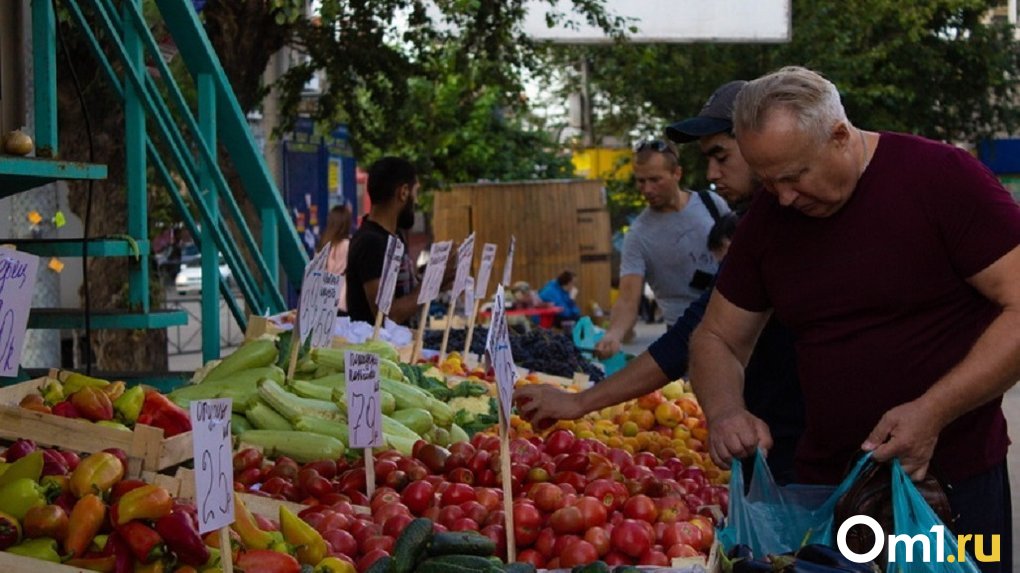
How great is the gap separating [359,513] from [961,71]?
24271 millimetres

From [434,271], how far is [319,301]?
1.53 m

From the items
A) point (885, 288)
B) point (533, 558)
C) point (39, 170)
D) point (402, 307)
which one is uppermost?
point (39, 170)

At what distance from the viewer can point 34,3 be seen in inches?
231

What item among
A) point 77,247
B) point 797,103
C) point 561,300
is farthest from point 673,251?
point 561,300

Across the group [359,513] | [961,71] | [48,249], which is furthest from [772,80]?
[961,71]

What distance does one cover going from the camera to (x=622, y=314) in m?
8.13

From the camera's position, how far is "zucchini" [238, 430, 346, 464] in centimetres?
512

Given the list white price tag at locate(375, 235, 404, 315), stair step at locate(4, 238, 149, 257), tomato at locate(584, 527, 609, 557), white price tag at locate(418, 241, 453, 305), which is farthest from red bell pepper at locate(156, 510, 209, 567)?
white price tag at locate(418, 241, 453, 305)

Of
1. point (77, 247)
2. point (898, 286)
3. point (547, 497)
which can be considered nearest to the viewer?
point (898, 286)

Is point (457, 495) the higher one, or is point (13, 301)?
point (13, 301)

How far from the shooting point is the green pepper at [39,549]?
3371mm

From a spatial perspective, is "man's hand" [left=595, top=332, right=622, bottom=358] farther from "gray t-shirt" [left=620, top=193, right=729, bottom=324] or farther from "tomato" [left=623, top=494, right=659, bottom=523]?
"tomato" [left=623, top=494, right=659, bottom=523]

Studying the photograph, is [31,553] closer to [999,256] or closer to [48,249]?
[999,256]

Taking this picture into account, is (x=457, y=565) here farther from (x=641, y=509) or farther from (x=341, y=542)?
(x=641, y=509)
